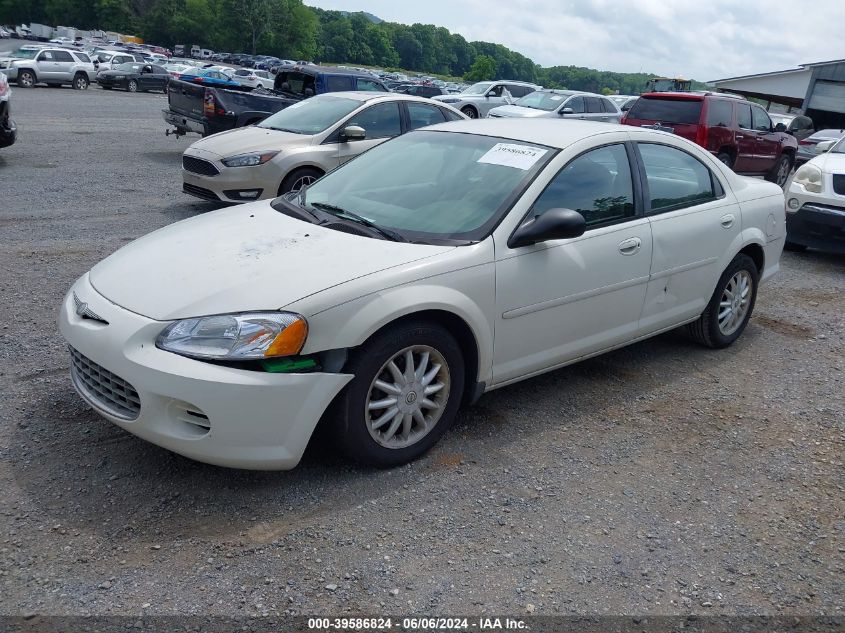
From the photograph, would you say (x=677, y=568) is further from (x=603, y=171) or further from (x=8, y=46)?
(x=8, y=46)

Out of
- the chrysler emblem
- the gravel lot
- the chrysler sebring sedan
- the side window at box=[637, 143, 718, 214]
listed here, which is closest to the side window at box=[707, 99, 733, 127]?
the chrysler sebring sedan

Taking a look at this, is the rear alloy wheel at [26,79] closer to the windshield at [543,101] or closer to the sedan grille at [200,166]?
the windshield at [543,101]

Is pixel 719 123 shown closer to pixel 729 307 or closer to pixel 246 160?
pixel 246 160

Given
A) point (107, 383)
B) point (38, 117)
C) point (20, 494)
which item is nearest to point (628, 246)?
point (107, 383)

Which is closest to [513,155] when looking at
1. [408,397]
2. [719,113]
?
[408,397]

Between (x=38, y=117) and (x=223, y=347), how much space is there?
17.8 meters

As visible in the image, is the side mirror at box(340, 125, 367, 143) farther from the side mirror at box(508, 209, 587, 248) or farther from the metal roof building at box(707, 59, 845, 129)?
the metal roof building at box(707, 59, 845, 129)

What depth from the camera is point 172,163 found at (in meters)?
13.0

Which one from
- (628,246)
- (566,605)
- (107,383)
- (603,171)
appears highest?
(603,171)

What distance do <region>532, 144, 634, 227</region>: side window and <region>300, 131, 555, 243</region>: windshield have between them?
144 millimetres

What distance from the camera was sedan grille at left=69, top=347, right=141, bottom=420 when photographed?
10.7 ft

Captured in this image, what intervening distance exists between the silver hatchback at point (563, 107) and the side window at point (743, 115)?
14.0 feet

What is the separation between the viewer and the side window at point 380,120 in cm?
944

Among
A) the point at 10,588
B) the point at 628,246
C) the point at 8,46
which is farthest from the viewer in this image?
the point at 8,46
